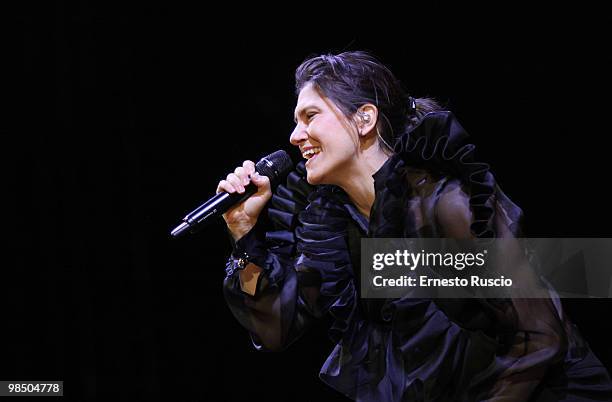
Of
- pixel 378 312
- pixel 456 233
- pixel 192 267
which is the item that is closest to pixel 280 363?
pixel 192 267

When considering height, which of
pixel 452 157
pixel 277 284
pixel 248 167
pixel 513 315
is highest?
pixel 248 167

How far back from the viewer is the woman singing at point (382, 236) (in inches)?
55.3

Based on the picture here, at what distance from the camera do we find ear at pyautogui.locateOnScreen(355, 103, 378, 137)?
1.70 meters

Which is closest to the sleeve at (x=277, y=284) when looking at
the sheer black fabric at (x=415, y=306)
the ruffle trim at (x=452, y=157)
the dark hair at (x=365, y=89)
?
the sheer black fabric at (x=415, y=306)

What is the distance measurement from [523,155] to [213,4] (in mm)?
991

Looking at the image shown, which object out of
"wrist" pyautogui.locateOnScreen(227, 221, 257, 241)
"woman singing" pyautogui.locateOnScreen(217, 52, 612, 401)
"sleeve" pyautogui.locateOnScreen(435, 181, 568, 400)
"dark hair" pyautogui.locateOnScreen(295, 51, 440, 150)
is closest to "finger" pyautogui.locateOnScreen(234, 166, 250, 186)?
"woman singing" pyautogui.locateOnScreen(217, 52, 612, 401)

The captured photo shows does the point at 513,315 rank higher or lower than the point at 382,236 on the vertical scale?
lower

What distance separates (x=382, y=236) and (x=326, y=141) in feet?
0.85

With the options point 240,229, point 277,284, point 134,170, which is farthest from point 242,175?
point 134,170

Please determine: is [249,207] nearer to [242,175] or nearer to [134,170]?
[242,175]

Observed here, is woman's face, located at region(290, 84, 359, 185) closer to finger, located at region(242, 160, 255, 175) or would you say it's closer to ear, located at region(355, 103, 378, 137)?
ear, located at region(355, 103, 378, 137)

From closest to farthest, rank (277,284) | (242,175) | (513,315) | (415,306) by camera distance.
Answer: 1. (513,315)
2. (415,306)
3. (242,175)
4. (277,284)

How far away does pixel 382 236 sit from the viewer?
1613mm

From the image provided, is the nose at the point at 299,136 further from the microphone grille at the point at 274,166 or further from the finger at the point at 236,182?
the finger at the point at 236,182
